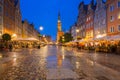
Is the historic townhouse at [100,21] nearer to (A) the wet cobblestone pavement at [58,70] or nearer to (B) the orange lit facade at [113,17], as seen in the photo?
(B) the orange lit facade at [113,17]

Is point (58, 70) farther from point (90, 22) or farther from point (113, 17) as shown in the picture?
point (90, 22)

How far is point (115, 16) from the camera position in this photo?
55.5 meters

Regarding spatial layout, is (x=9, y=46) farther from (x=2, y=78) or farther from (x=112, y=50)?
(x=2, y=78)

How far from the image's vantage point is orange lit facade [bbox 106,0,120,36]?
5399cm

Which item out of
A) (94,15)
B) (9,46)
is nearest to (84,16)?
(94,15)

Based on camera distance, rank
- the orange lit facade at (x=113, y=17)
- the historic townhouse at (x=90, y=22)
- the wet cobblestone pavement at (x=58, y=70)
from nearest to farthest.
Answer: the wet cobblestone pavement at (x=58, y=70)
the orange lit facade at (x=113, y=17)
the historic townhouse at (x=90, y=22)

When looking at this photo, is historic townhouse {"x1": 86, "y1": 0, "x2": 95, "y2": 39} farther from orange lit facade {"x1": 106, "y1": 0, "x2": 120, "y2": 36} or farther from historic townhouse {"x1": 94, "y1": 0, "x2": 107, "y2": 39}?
orange lit facade {"x1": 106, "y1": 0, "x2": 120, "y2": 36}

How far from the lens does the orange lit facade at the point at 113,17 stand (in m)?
54.0

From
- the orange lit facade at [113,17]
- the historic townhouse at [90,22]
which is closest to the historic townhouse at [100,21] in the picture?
the orange lit facade at [113,17]

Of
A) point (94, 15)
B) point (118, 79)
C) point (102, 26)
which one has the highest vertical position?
point (94, 15)

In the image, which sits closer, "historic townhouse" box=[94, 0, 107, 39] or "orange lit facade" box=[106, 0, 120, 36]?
"orange lit facade" box=[106, 0, 120, 36]

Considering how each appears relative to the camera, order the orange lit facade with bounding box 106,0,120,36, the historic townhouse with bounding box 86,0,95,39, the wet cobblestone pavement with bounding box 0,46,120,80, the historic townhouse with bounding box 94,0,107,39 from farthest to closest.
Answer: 1. the historic townhouse with bounding box 86,0,95,39
2. the historic townhouse with bounding box 94,0,107,39
3. the orange lit facade with bounding box 106,0,120,36
4. the wet cobblestone pavement with bounding box 0,46,120,80

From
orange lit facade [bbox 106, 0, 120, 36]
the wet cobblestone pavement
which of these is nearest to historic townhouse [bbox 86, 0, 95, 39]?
orange lit facade [bbox 106, 0, 120, 36]

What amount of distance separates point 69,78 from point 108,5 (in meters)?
54.3
